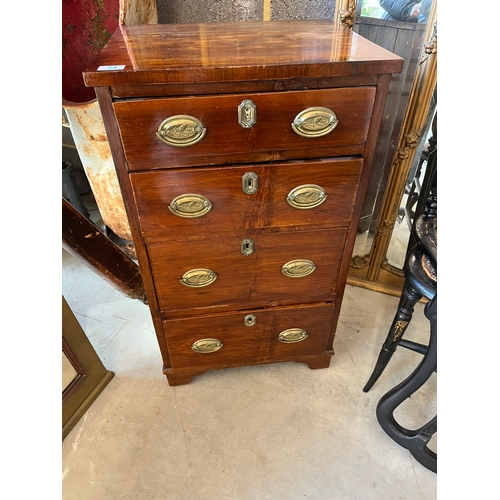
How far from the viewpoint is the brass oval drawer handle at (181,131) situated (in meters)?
0.72

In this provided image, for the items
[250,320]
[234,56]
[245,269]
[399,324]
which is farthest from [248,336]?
[234,56]

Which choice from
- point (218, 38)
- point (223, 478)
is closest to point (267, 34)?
point (218, 38)

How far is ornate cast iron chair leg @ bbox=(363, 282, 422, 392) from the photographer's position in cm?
102

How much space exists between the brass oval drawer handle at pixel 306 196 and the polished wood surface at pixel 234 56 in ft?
0.81

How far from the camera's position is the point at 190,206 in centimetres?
86

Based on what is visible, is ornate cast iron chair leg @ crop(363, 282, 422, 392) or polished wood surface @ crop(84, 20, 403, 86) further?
ornate cast iron chair leg @ crop(363, 282, 422, 392)

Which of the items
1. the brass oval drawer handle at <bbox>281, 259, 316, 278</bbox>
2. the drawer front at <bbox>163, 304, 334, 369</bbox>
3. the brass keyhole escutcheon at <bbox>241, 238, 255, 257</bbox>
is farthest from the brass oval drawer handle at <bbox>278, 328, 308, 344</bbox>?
the brass keyhole escutcheon at <bbox>241, 238, 255, 257</bbox>

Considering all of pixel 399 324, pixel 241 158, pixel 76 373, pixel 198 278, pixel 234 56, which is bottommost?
pixel 76 373

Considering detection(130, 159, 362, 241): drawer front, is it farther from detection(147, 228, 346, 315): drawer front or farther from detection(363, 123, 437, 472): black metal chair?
detection(363, 123, 437, 472): black metal chair

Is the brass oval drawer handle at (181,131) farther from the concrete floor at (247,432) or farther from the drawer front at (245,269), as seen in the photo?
the concrete floor at (247,432)

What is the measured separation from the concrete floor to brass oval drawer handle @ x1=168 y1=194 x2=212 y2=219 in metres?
0.76

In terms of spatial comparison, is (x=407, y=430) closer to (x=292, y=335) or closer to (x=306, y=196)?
(x=292, y=335)

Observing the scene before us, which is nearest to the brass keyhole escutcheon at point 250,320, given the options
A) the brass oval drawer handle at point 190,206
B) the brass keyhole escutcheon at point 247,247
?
the brass keyhole escutcheon at point 247,247

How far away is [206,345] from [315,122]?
0.78m
